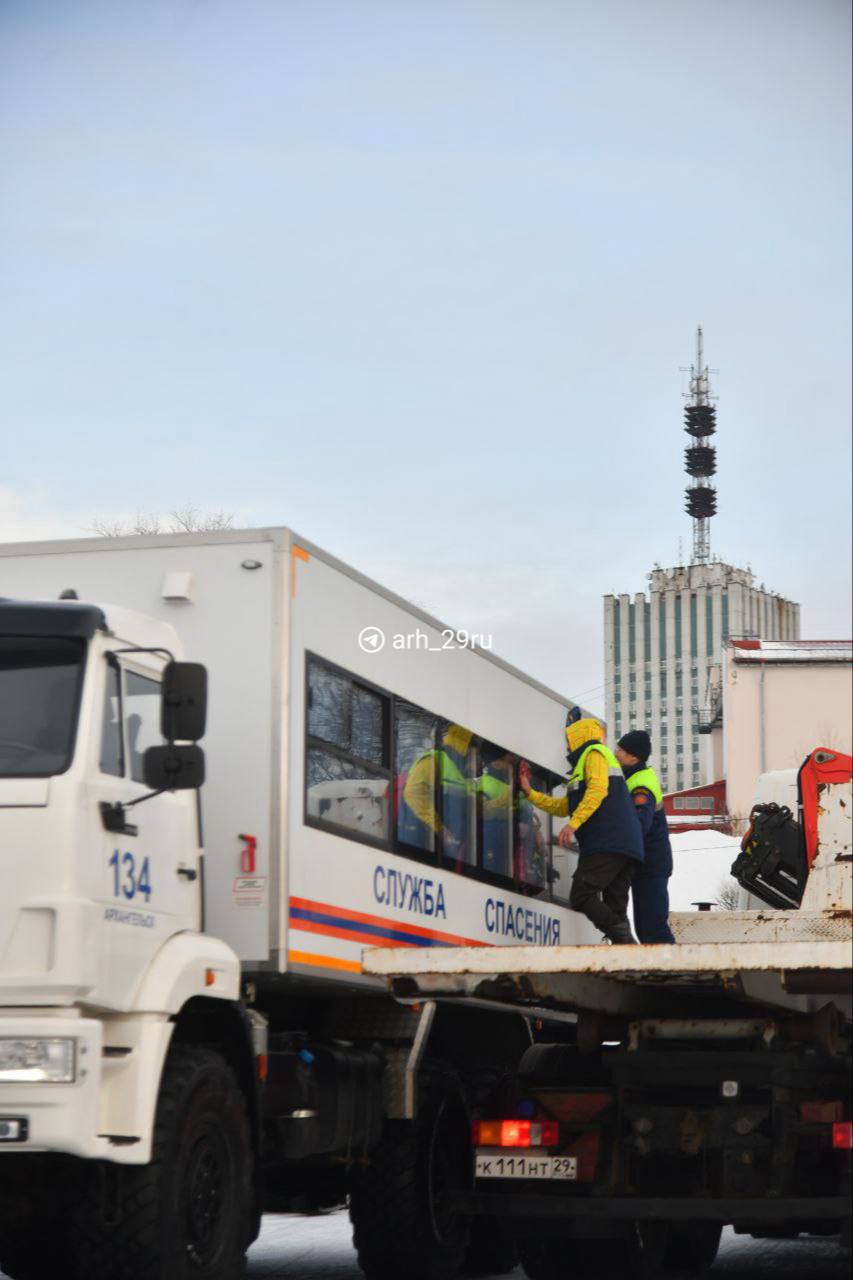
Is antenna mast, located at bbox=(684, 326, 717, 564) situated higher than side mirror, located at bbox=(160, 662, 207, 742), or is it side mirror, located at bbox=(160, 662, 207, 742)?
antenna mast, located at bbox=(684, 326, 717, 564)

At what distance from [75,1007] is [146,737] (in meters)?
1.13

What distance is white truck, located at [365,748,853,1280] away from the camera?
825cm

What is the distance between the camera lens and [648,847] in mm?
12531

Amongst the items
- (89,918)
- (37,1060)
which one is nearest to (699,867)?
Answer: (89,918)

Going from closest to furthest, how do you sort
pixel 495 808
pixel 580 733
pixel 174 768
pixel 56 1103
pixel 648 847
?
1. pixel 56 1103
2. pixel 174 768
3. pixel 580 733
4. pixel 495 808
5. pixel 648 847

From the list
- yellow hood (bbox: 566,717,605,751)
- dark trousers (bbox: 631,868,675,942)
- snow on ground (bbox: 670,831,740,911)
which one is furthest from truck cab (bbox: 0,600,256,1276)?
snow on ground (bbox: 670,831,740,911)

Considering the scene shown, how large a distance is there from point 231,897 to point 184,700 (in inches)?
57.1

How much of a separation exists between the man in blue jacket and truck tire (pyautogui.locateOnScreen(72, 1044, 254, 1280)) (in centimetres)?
399

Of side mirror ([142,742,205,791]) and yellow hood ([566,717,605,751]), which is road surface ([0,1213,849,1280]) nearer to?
yellow hood ([566,717,605,751])

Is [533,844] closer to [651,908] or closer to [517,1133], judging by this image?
[651,908]

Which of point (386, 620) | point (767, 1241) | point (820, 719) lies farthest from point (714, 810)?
point (386, 620)

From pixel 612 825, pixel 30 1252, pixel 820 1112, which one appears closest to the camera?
pixel 30 1252

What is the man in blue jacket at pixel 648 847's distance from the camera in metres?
11.9

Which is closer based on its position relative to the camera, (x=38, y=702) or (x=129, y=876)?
(x=38, y=702)
